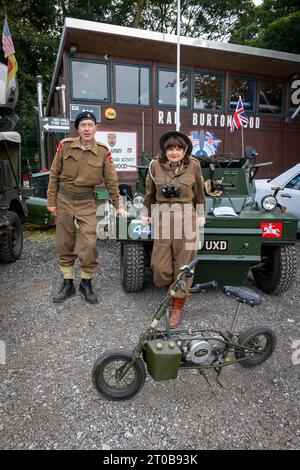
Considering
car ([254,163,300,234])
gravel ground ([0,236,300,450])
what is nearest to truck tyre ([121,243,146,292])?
gravel ground ([0,236,300,450])

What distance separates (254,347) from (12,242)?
4.05 metres

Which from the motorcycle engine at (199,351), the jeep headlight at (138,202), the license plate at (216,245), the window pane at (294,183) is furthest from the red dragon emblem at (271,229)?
the window pane at (294,183)

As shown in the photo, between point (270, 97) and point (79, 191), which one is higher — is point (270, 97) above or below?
above

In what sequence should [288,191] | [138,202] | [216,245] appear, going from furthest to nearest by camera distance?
[288,191], [138,202], [216,245]

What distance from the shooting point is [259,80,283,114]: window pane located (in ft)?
39.2

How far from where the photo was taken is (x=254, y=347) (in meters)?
2.84

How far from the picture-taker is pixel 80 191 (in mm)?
3873

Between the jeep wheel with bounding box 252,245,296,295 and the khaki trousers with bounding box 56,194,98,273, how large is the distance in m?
1.92

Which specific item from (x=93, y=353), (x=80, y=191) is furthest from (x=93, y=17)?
(x=93, y=353)

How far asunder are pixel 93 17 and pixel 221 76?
1357 centimetres

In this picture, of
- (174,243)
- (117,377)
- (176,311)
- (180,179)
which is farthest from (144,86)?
(117,377)

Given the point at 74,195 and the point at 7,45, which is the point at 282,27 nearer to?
the point at 7,45

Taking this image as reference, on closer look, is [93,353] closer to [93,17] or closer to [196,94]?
[196,94]

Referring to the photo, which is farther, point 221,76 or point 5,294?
point 221,76
